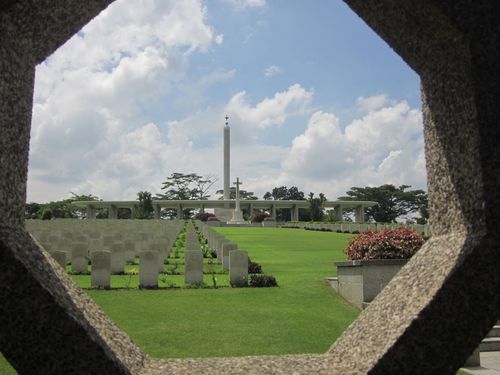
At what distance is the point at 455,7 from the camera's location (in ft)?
Result: 10.9

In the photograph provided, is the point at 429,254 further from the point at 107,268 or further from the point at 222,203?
the point at 222,203

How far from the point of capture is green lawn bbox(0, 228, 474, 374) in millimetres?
6031

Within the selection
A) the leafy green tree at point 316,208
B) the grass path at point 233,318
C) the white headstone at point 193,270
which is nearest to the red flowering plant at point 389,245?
the grass path at point 233,318

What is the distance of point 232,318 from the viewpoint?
754 cm

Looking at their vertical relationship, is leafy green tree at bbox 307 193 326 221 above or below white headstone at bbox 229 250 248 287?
above

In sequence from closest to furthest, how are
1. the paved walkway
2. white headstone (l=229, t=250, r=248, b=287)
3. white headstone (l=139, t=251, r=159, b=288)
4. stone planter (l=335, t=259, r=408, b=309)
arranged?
1. the paved walkway
2. stone planter (l=335, t=259, r=408, b=309)
3. white headstone (l=139, t=251, r=159, b=288)
4. white headstone (l=229, t=250, r=248, b=287)

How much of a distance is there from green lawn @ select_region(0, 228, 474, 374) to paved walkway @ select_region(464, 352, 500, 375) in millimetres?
1660

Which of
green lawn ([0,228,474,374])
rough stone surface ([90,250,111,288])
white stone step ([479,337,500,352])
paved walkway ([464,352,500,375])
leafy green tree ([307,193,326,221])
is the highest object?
leafy green tree ([307,193,326,221])

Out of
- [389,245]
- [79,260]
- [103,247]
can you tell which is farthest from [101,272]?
[389,245]

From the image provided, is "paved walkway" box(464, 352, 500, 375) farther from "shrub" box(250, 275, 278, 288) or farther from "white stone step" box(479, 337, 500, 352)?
"shrub" box(250, 275, 278, 288)

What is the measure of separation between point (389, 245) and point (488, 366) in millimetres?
3161

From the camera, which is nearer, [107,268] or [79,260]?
[107,268]

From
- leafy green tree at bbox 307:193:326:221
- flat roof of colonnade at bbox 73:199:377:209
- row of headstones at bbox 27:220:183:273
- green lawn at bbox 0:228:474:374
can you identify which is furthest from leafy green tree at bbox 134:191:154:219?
green lawn at bbox 0:228:474:374

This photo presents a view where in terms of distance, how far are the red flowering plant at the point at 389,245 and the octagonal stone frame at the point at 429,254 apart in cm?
489
